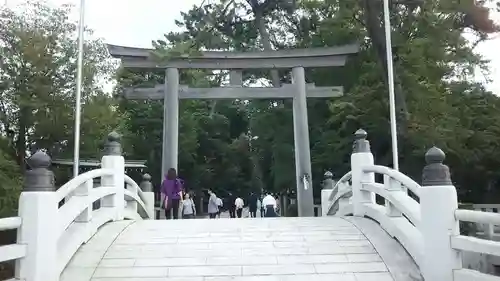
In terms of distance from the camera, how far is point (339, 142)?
19781 mm

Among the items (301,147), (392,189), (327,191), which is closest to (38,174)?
(392,189)

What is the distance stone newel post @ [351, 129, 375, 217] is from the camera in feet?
27.7

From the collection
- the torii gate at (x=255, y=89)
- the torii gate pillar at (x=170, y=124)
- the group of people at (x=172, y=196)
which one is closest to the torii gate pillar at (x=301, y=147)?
the torii gate at (x=255, y=89)

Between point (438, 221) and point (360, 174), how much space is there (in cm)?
320

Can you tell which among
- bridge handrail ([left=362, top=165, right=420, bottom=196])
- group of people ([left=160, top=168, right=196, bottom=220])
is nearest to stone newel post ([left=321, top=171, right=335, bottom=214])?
group of people ([left=160, top=168, right=196, bottom=220])

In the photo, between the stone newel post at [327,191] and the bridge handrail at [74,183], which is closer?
the bridge handrail at [74,183]

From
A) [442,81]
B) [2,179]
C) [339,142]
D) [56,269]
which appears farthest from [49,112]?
[56,269]

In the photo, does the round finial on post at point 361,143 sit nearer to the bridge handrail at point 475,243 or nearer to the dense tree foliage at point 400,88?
the bridge handrail at point 475,243

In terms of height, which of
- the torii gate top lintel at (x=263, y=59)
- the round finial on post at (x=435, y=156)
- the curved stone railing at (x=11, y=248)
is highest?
the torii gate top lintel at (x=263, y=59)

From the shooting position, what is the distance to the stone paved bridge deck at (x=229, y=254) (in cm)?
574

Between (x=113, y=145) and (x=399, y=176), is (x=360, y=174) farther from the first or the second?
(x=113, y=145)

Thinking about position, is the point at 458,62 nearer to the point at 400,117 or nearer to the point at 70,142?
the point at 400,117

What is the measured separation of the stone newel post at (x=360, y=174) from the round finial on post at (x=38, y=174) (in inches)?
189

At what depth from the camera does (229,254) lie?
639 centimetres
